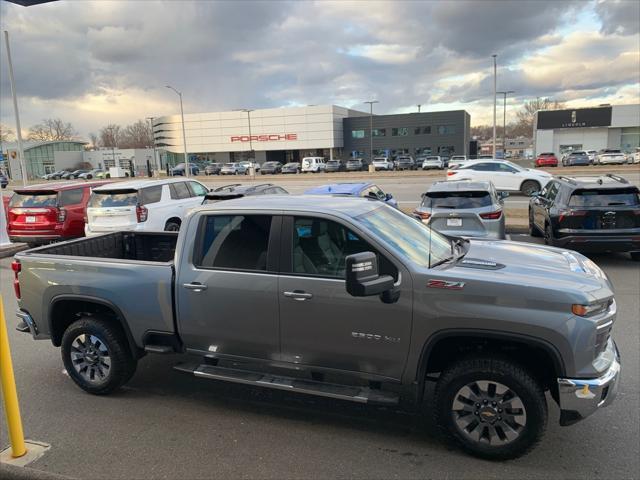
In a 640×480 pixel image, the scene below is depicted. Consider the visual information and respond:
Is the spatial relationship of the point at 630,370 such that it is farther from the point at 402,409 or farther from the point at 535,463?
the point at 402,409

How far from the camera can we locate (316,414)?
13.6 feet

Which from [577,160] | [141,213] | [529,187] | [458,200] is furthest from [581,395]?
[577,160]

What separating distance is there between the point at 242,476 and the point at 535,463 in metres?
1.99

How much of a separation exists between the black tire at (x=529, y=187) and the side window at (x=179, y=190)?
16.0m

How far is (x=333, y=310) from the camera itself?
3617 mm

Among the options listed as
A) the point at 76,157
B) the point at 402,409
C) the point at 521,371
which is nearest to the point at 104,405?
the point at 402,409

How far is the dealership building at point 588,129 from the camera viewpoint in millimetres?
69062

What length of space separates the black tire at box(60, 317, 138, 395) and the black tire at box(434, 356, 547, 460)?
9.20 ft

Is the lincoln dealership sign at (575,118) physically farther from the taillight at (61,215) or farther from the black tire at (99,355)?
the black tire at (99,355)

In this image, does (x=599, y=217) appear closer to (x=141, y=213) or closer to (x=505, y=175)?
(x=141, y=213)

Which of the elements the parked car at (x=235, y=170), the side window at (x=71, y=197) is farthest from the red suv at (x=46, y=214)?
the parked car at (x=235, y=170)

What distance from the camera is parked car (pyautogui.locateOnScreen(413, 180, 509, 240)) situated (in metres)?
8.86

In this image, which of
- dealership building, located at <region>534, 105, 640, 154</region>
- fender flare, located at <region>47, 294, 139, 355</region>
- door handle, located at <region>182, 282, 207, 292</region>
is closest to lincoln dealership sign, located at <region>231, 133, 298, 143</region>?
dealership building, located at <region>534, 105, 640, 154</region>

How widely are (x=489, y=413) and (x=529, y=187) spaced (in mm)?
21378
